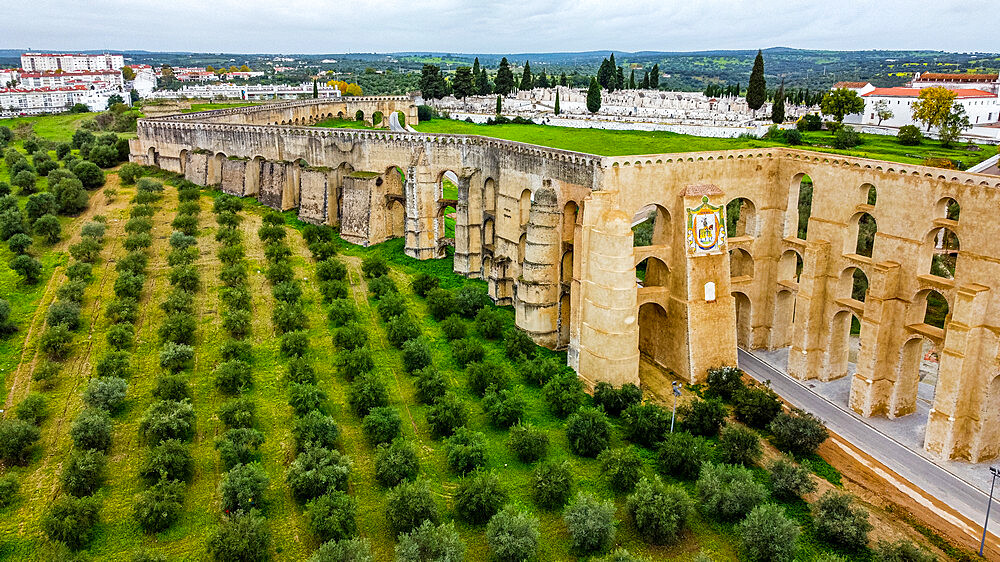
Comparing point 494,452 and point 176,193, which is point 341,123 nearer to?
point 176,193

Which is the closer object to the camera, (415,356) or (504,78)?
(415,356)

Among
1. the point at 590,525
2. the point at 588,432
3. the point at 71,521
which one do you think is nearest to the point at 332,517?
the point at 71,521

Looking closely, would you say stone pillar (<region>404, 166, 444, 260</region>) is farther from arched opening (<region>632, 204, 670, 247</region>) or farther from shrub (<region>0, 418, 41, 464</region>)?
shrub (<region>0, 418, 41, 464</region>)

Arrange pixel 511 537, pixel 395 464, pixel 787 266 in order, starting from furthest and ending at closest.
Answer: pixel 787 266, pixel 395 464, pixel 511 537

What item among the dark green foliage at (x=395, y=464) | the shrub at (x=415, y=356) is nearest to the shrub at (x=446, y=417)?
the dark green foliage at (x=395, y=464)

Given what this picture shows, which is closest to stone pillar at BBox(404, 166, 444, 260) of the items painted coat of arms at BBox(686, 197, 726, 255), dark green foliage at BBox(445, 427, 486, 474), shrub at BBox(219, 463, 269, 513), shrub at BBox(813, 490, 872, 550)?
painted coat of arms at BBox(686, 197, 726, 255)

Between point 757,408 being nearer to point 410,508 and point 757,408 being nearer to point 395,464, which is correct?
point 395,464

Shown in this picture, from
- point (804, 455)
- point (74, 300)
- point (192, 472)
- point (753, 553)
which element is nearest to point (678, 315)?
point (804, 455)
